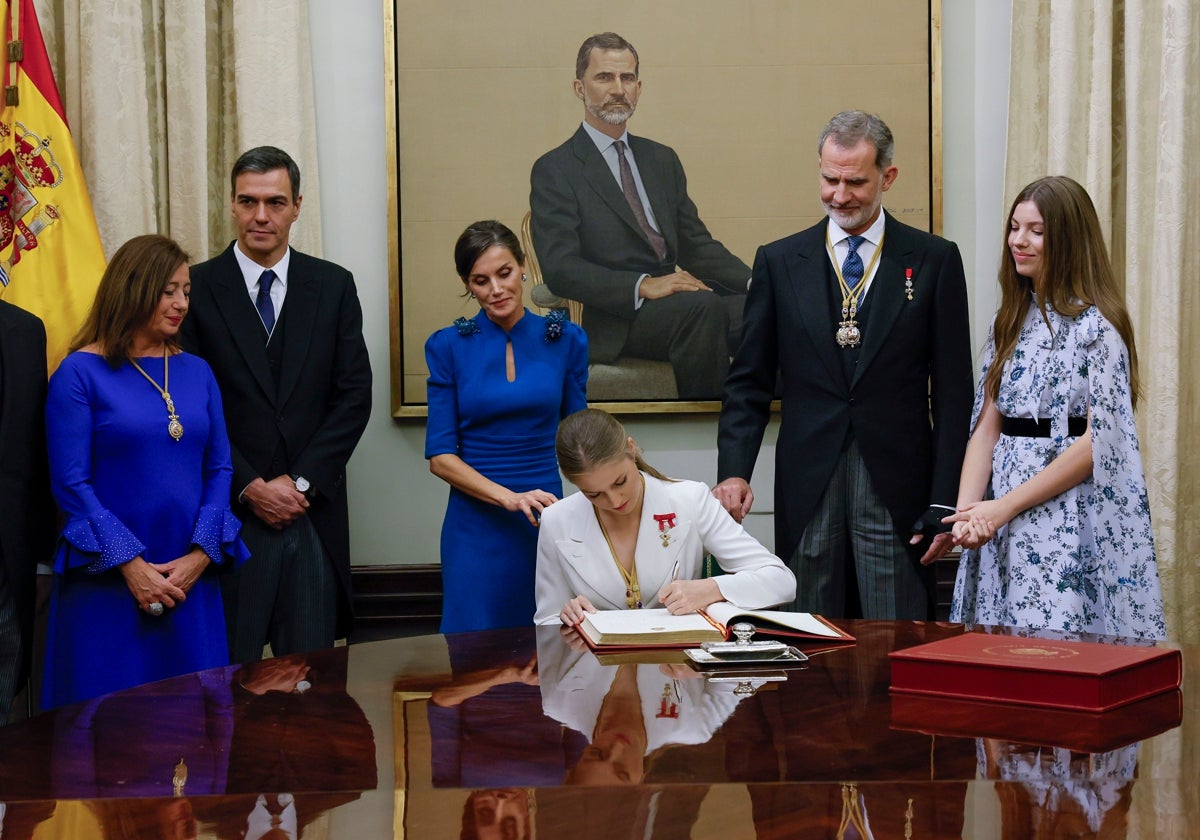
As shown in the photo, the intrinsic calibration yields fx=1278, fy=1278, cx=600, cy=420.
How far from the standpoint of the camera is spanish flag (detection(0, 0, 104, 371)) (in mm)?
3941

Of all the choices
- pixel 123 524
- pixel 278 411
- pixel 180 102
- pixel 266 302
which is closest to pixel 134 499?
pixel 123 524

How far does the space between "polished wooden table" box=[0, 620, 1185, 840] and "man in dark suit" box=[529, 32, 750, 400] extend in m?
2.48

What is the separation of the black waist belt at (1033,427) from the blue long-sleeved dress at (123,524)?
202 centimetres

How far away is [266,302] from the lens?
3.74 metres

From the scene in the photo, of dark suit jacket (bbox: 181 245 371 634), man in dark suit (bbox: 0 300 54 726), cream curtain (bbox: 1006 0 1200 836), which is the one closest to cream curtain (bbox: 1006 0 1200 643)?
cream curtain (bbox: 1006 0 1200 836)

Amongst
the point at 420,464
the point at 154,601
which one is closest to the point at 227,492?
the point at 154,601

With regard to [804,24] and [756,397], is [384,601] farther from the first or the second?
[804,24]

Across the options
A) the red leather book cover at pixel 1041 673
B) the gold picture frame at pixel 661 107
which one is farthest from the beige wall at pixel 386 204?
the red leather book cover at pixel 1041 673

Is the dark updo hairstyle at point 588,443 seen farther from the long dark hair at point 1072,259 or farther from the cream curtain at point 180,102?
the cream curtain at point 180,102

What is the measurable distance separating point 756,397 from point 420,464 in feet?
5.27

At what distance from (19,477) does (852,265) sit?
7.37ft

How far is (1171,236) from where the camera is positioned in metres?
4.24

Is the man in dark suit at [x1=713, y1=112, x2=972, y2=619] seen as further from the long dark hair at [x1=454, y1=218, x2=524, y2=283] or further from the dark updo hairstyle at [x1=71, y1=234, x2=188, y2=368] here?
the dark updo hairstyle at [x1=71, y1=234, x2=188, y2=368]

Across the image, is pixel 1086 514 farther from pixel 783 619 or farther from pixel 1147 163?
pixel 1147 163
